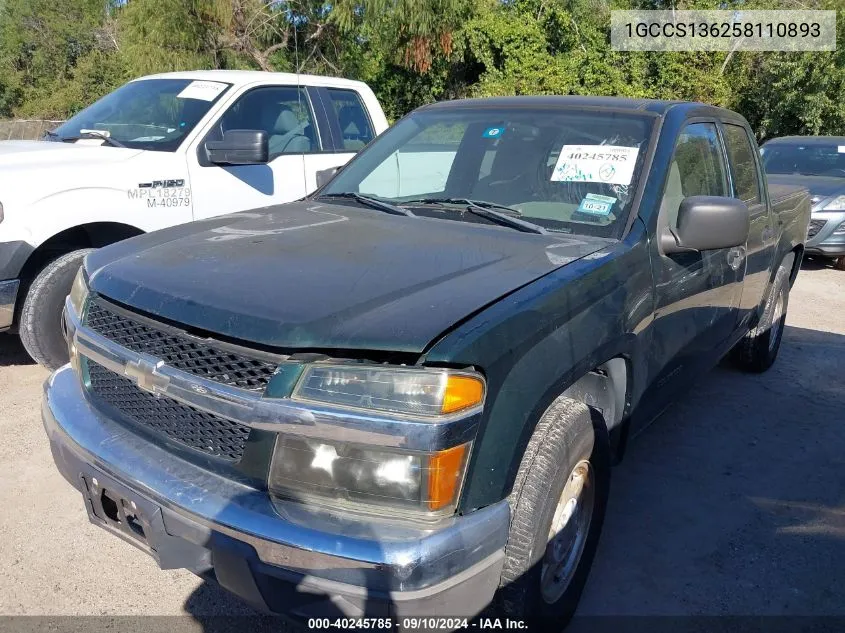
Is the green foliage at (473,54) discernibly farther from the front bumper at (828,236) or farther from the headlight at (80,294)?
the headlight at (80,294)

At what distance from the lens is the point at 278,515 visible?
6.24 ft

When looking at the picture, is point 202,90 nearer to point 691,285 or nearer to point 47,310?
point 47,310

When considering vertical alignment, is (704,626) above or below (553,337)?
below

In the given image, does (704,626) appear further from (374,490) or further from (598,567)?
(374,490)

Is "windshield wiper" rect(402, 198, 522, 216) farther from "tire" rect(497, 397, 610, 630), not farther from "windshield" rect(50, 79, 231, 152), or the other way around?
"windshield" rect(50, 79, 231, 152)

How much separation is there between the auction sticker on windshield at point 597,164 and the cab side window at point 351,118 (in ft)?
10.2

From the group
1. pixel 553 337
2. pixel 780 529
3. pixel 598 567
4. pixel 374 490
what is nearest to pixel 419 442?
pixel 374 490

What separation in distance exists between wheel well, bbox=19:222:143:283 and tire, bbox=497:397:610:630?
3329 mm

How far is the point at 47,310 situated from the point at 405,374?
320 centimetres

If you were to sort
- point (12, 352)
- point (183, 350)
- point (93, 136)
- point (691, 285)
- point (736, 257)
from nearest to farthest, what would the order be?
point (183, 350), point (691, 285), point (736, 257), point (93, 136), point (12, 352)

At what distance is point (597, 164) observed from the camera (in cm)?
316

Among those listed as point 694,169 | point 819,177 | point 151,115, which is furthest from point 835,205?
point 151,115

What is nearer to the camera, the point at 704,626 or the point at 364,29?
the point at 704,626

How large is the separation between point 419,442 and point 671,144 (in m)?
2.06
